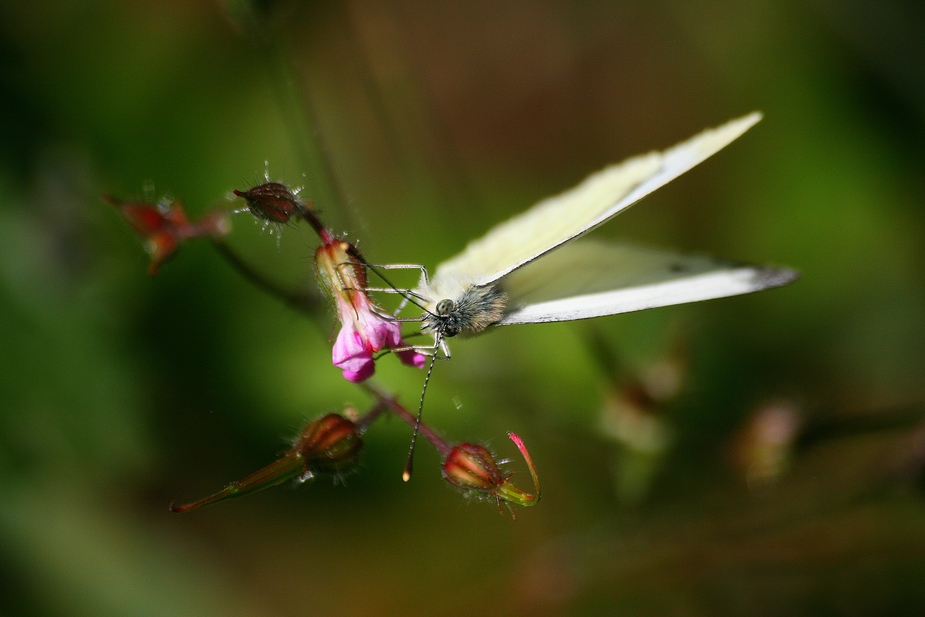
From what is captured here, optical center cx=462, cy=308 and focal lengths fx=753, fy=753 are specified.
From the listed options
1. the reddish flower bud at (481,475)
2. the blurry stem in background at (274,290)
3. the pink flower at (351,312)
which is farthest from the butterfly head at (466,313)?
the blurry stem in background at (274,290)

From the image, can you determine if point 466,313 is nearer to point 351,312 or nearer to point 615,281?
point 351,312

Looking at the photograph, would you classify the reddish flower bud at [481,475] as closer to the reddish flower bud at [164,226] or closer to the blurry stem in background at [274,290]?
the blurry stem in background at [274,290]

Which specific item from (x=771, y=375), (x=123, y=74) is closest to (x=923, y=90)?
(x=771, y=375)

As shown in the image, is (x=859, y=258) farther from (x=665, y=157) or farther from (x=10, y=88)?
(x=10, y=88)

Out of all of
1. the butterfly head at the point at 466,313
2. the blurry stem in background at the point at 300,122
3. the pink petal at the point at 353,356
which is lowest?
the pink petal at the point at 353,356

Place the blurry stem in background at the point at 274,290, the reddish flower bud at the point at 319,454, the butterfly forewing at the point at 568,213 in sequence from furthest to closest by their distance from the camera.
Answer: the blurry stem in background at the point at 274,290, the butterfly forewing at the point at 568,213, the reddish flower bud at the point at 319,454

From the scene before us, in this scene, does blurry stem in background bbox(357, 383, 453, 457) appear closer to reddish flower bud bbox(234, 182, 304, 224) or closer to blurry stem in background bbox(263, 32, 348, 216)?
reddish flower bud bbox(234, 182, 304, 224)

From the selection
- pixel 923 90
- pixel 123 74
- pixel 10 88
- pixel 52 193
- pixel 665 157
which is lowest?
pixel 665 157
